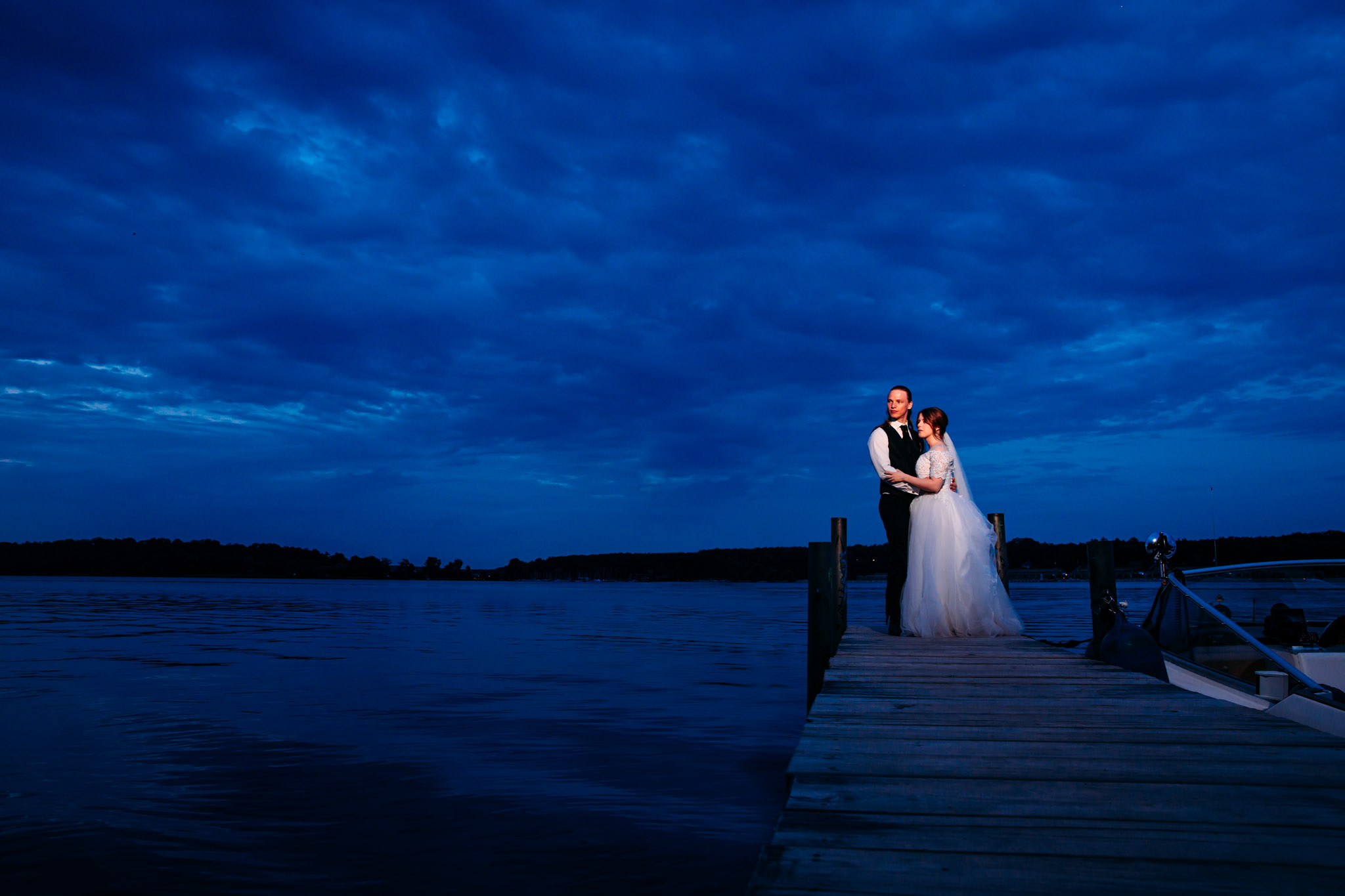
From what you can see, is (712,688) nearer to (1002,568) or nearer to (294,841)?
(1002,568)

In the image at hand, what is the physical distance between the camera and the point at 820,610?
8297 millimetres

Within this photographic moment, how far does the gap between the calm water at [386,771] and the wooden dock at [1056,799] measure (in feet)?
6.14

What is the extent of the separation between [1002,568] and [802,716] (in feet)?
10.2

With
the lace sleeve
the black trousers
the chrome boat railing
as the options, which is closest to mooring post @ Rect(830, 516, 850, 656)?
the black trousers

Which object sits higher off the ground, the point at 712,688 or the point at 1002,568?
the point at 1002,568

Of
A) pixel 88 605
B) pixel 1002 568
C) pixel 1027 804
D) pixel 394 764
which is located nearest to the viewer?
pixel 1027 804

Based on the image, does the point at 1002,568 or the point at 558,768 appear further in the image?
the point at 1002,568

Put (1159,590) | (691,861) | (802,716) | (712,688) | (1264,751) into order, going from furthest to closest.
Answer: (712,688)
(802,716)
(1159,590)
(691,861)
(1264,751)

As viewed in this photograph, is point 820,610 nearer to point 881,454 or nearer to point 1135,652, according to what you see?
point 881,454

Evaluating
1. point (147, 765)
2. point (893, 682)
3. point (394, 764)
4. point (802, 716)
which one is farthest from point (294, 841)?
point (802, 716)

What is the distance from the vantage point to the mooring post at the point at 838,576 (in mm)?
8594

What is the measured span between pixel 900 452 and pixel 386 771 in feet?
18.7

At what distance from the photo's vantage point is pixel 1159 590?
7.41 m

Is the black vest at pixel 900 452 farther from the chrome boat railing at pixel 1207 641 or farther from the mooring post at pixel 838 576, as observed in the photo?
the chrome boat railing at pixel 1207 641
